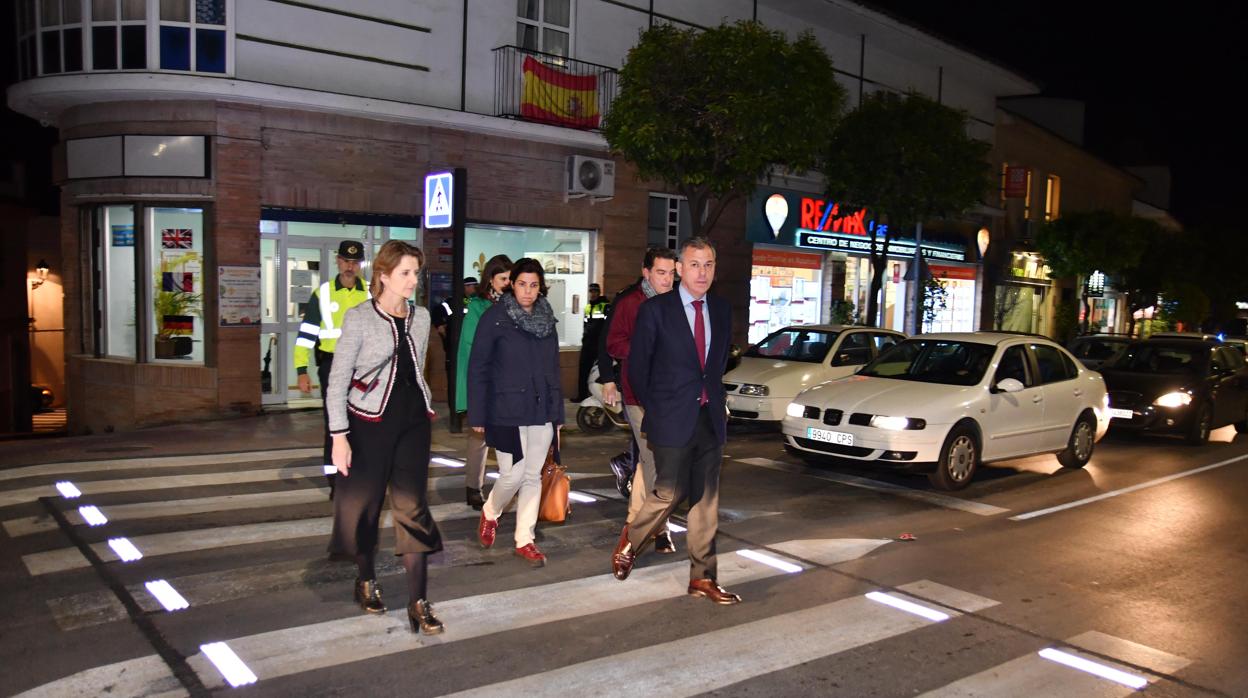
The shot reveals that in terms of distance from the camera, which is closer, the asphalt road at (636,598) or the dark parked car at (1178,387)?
the asphalt road at (636,598)

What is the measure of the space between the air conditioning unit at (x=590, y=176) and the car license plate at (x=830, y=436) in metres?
7.91

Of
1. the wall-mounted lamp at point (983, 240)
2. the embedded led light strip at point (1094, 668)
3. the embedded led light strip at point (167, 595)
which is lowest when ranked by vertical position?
the embedded led light strip at point (1094, 668)

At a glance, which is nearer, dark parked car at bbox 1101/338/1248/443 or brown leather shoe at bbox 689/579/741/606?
brown leather shoe at bbox 689/579/741/606

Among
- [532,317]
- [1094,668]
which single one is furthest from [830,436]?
[1094,668]

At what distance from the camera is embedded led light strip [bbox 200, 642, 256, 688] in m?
4.21

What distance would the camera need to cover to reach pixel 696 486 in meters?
5.51

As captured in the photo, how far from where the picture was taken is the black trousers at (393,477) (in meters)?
4.72

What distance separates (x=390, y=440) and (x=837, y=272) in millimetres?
19321

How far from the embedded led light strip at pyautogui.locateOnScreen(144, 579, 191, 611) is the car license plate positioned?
600 centimetres

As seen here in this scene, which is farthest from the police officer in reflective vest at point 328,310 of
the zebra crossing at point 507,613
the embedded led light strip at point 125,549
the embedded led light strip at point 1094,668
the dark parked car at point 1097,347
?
the dark parked car at point 1097,347

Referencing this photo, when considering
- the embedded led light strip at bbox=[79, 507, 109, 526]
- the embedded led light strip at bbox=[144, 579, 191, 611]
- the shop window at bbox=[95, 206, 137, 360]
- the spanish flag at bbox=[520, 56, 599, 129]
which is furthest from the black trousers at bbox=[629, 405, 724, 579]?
the spanish flag at bbox=[520, 56, 599, 129]

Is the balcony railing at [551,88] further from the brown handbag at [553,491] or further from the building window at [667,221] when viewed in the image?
the brown handbag at [553,491]

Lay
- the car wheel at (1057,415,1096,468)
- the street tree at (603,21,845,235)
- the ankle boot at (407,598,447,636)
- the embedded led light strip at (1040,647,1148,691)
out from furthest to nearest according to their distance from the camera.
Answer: the street tree at (603,21,845,235) < the car wheel at (1057,415,1096,468) < the ankle boot at (407,598,447,636) < the embedded led light strip at (1040,647,1148,691)

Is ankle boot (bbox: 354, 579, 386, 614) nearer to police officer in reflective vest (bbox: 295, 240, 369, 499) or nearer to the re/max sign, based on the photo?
police officer in reflective vest (bbox: 295, 240, 369, 499)
